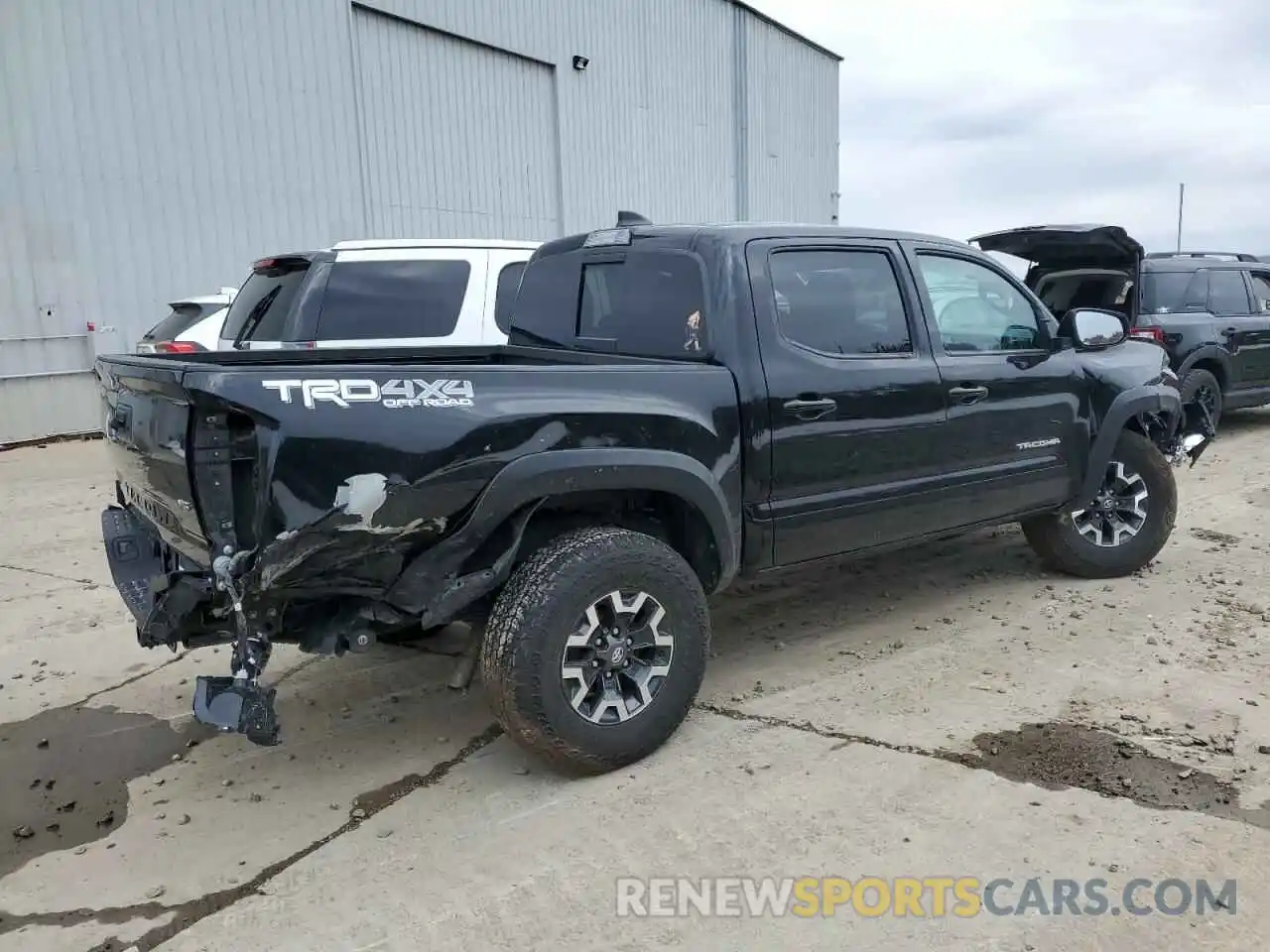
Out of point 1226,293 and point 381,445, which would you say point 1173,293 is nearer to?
point 1226,293

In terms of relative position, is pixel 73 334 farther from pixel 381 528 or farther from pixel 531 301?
pixel 381 528

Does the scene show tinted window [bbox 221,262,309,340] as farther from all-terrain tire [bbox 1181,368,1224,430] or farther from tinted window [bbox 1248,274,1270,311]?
tinted window [bbox 1248,274,1270,311]

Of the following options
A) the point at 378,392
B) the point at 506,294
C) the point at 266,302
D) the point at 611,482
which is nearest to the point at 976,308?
the point at 611,482

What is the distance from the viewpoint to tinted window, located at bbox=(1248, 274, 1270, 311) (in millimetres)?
10440

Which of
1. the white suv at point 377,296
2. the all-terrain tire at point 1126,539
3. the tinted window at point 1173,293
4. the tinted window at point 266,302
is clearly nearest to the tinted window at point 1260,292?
the tinted window at point 1173,293

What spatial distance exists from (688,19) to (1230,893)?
61.9ft

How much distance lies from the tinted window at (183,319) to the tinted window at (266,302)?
7.00 ft

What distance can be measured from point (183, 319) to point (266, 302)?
287 cm

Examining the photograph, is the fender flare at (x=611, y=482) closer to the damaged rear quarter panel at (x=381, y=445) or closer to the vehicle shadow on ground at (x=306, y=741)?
the damaged rear quarter panel at (x=381, y=445)

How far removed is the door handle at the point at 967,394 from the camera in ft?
14.4

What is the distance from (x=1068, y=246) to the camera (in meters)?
8.05

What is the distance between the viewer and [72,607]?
536cm

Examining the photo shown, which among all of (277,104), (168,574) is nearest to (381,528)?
(168,574)

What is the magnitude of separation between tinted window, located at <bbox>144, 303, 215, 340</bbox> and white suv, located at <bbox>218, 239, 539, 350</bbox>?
2.12 m
